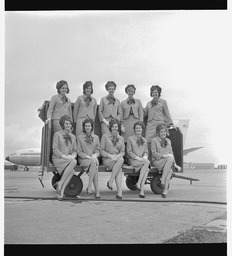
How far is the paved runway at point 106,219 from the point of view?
3.26 m

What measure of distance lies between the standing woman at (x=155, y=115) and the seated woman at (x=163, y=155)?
0.30m

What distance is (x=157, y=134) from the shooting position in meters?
5.69

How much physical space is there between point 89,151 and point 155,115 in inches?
53.6

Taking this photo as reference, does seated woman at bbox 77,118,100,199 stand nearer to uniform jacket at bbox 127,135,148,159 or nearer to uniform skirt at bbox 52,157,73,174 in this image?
uniform skirt at bbox 52,157,73,174

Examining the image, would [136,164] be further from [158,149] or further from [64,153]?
[64,153]

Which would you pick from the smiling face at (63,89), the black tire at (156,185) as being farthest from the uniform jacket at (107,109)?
the black tire at (156,185)

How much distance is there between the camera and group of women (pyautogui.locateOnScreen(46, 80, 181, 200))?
5.01m

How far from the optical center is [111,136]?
5.28 m

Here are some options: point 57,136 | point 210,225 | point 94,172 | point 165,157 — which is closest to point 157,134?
point 165,157

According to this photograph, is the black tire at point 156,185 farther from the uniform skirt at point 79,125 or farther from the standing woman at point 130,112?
the uniform skirt at point 79,125

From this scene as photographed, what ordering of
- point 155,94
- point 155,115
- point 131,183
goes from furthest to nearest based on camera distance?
1. point 131,183
2. point 155,115
3. point 155,94

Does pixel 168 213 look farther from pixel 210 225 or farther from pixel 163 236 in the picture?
pixel 163 236

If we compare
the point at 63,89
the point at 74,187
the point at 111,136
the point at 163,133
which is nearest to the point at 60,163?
the point at 74,187

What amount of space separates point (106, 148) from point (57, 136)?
0.77m
